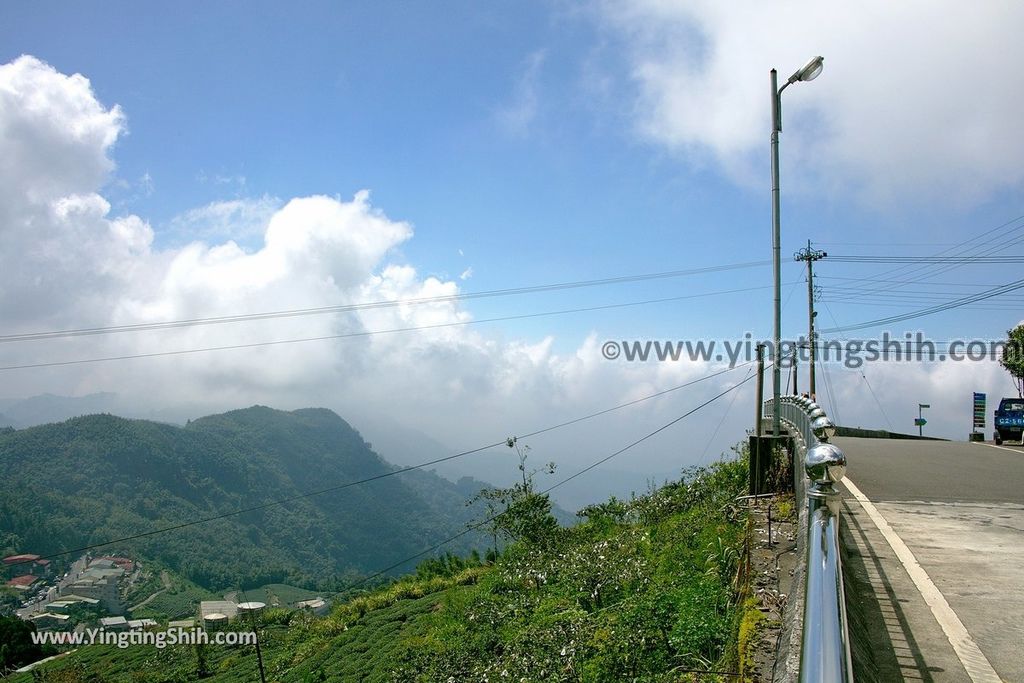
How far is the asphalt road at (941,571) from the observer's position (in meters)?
4.07

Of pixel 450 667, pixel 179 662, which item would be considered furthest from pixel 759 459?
pixel 179 662

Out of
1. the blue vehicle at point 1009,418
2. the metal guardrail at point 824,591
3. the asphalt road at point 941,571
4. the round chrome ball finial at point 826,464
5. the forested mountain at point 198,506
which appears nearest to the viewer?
the metal guardrail at point 824,591

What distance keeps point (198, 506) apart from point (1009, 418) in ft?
473

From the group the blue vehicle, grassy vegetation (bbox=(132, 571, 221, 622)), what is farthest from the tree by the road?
grassy vegetation (bbox=(132, 571, 221, 622))

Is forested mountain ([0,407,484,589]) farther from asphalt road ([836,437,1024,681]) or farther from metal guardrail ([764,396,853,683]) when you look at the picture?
metal guardrail ([764,396,853,683])

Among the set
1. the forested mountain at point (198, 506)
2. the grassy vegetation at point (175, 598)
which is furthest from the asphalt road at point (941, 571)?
the forested mountain at point (198, 506)

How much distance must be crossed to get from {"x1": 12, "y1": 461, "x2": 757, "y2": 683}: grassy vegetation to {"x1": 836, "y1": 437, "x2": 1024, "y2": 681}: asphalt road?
107 cm

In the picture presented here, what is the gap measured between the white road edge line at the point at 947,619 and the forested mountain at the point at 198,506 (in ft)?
169

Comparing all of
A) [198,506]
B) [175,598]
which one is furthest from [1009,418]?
[198,506]

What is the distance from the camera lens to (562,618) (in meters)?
9.88

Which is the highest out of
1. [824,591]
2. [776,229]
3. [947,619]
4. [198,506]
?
[776,229]

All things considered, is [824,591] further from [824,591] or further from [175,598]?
[175,598]

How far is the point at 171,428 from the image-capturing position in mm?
159125

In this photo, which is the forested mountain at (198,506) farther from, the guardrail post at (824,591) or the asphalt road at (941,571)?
the guardrail post at (824,591)
